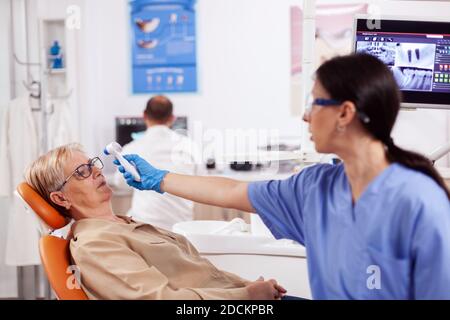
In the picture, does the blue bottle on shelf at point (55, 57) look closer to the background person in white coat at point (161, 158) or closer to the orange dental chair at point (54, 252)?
the background person in white coat at point (161, 158)

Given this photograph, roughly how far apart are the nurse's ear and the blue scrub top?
134mm

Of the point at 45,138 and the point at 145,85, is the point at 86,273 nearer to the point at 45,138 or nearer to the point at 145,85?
the point at 45,138

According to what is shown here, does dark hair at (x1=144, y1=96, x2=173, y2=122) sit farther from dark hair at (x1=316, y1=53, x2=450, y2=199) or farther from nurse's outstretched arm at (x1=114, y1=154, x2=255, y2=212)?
dark hair at (x1=316, y1=53, x2=450, y2=199)

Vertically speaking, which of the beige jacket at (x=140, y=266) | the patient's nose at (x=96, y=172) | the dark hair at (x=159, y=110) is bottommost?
the beige jacket at (x=140, y=266)

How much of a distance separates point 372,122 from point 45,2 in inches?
103

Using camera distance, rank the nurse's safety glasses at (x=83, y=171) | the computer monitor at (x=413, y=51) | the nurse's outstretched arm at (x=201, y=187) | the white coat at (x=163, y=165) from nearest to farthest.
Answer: the nurse's outstretched arm at (x=201, y=187)
the nurse's safety glasses at (x=83, y=171)
the computer monitor at (x=413, y=51)
the white coat at (x=163, y=165)

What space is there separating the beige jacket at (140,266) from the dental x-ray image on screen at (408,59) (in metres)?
0.89

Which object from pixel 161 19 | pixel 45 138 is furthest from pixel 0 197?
pixel 161 19

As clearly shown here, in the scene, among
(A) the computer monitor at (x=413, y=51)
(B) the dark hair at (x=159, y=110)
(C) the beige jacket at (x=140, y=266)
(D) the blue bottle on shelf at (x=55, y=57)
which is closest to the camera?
(C) the beige jacket at (x=140, y=266)

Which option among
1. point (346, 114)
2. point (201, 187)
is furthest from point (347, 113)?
point (201, 187)

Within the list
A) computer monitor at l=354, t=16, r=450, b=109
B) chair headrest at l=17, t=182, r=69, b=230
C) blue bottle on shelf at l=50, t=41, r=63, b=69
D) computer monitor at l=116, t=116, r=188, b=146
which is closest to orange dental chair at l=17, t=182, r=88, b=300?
chair headrest at l=17, t=182, r=69, b=230

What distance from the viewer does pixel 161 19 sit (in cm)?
418

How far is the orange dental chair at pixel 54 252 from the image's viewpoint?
1.28 metres

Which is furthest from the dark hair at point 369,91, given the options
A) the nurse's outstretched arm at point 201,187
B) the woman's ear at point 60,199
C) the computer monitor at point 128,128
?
the computer monitor at point 128,128
